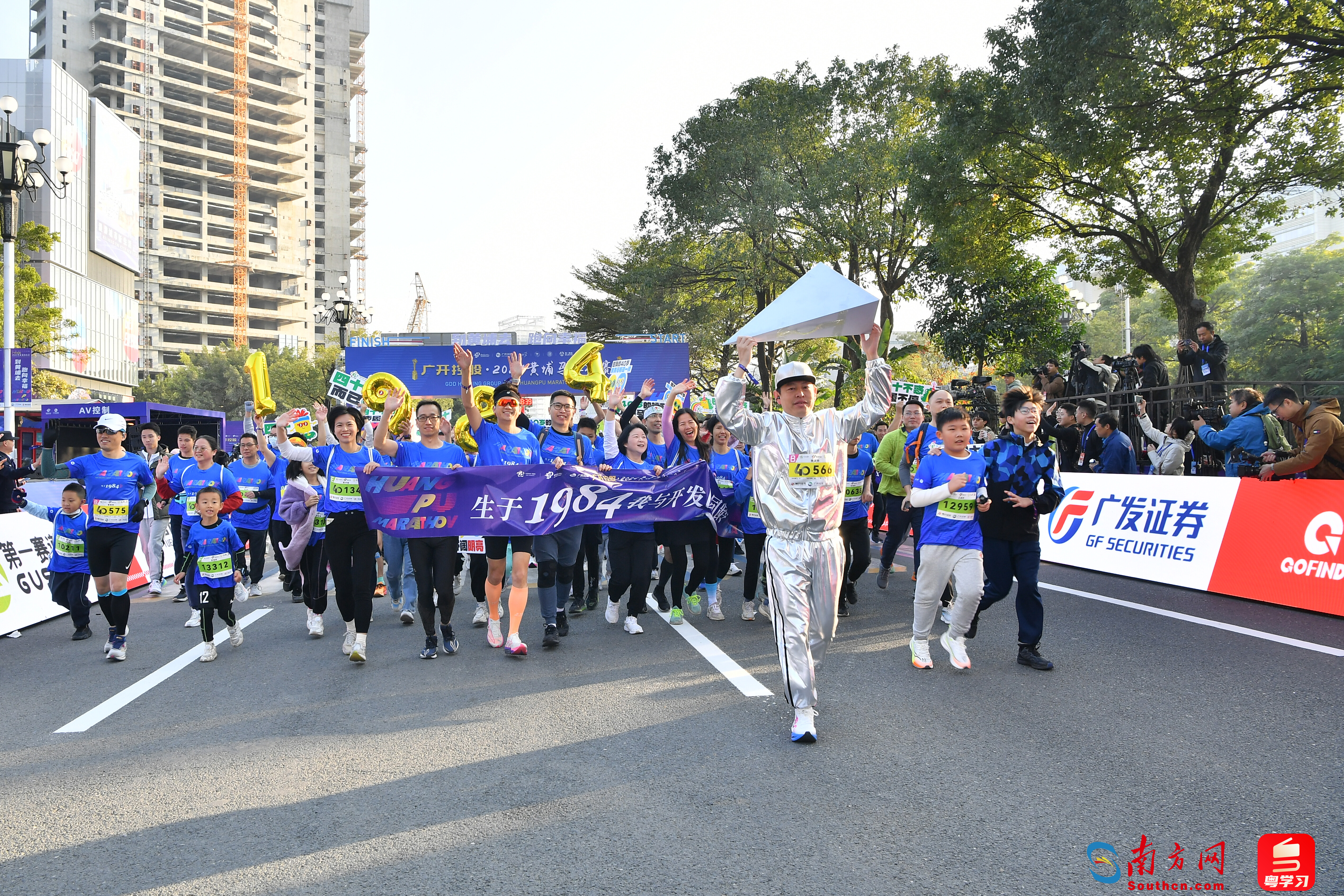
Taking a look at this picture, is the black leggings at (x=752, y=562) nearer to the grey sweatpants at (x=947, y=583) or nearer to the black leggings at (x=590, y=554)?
the black leggings at (x=590, y=554)

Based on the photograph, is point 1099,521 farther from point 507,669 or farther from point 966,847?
point 966,847

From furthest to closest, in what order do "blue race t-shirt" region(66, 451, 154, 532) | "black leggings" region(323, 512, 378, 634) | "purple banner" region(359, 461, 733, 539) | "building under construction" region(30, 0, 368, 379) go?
"building under construction" region(30, 0, 368, 379), "blue race t-shirt" region(66, 451, 154, 532), "purple banner" region(359, 461, 733, 539), "black leggings" region(323, 512, 378, 634)

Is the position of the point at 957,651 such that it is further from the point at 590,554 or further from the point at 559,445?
the point at 590,554

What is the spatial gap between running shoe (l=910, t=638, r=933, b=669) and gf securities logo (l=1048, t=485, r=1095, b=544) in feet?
18.8

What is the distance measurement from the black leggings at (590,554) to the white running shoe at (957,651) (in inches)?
152

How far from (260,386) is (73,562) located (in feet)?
8.65

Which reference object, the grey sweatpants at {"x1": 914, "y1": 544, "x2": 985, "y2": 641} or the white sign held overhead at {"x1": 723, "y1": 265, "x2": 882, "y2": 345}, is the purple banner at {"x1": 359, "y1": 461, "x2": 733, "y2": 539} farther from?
the white sign held overhead at {"x1": 723, "y1": 265, "x2": 882, "y2": 345}

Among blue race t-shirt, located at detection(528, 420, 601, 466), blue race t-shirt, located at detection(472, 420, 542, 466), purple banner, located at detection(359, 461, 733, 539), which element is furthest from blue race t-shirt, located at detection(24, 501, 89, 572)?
blue race t-shirt, located at detection(528, 420, 601, 466)

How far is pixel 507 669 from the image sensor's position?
7.07 m

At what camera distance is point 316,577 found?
866 centimetres

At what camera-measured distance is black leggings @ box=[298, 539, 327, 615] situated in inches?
340

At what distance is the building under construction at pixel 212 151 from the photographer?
101500mm

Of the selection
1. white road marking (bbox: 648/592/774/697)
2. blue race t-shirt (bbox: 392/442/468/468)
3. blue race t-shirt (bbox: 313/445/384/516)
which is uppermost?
blue race t-shirt (bbox: 392/442/468/468)

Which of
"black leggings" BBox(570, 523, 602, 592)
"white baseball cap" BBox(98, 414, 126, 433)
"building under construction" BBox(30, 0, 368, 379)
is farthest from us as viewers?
"building under construction" BBox(30, 0, 368, 379)
